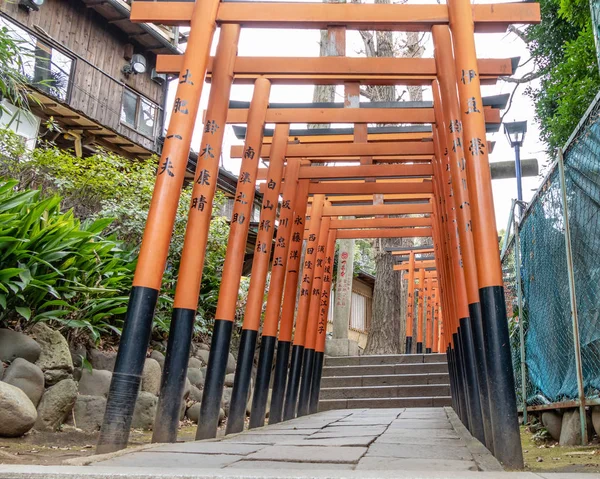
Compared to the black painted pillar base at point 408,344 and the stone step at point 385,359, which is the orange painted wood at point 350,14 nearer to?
the stone step at point 385,359

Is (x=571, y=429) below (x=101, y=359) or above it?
below

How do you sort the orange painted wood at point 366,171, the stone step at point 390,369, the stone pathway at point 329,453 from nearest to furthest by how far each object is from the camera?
1. the stone pathway at point 329,453
2. the orange painted wood at point 366,171
3. the stone step at point 390,369

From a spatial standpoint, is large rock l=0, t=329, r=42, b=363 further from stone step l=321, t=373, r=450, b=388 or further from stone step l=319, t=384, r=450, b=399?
stone step l=321, t=373, r=450, b=388

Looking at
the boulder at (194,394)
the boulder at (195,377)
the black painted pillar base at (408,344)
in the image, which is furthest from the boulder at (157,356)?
the black painted pillar base at (408,344)

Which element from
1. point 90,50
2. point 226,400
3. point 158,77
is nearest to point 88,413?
point 226,400

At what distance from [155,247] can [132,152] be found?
41.8 ft

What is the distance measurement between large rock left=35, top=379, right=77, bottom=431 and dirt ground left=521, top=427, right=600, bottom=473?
389cm

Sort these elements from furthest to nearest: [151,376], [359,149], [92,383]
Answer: [359,149] < [151,376] < [92,383]

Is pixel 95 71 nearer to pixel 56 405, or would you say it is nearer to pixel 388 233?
pixel 388 233

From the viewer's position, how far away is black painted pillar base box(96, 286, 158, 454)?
136 inches

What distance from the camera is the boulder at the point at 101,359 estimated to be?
20.7 ft

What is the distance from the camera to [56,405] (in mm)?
5242

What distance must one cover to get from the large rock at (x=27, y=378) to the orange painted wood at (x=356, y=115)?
3547 millimetres

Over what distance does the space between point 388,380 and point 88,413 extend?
6.30 m
